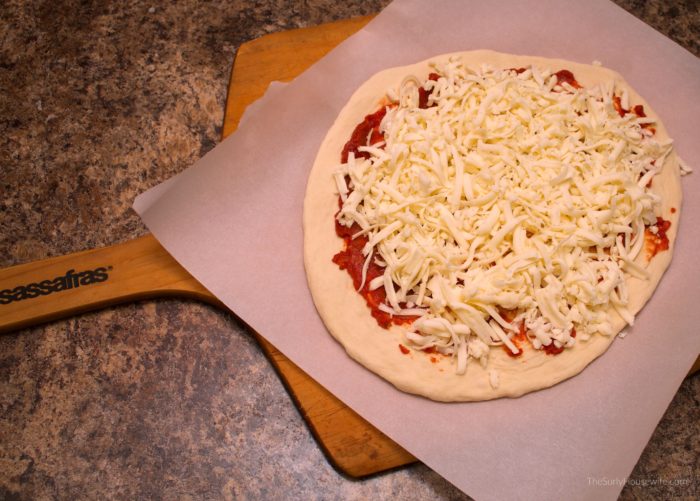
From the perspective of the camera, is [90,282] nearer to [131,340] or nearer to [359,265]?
[131,340]

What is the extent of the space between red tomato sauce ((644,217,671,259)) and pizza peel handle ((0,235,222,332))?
1192 millimetres

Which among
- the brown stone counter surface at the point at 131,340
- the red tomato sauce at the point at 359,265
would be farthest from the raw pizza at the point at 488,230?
the brown stone counter surface at the point at 131,340

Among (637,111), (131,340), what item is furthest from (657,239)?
(131,340)

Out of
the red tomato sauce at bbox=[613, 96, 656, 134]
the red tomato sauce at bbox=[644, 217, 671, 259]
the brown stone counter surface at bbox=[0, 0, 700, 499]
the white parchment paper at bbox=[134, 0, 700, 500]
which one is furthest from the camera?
the red tomato sauce at bbox=[613, 96, 656, 134]

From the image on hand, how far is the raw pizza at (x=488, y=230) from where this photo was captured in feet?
4.93

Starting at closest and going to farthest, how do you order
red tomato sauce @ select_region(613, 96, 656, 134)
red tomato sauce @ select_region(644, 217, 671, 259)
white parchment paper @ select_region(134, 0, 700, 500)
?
white parchment paper @ select_region(134, 0, 700, 500), red tomato sauce @ select_region(644, 217, 671, 259), red tomato sauce @ select_region(613, 96, 656, 134)

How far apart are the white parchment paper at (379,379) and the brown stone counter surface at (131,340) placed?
6.1 inches

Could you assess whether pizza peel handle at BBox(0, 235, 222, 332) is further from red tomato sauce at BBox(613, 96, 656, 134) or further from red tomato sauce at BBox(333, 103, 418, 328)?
red tomato sauce at BBox(613, 96, 656, 134)

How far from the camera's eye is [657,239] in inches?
65.4

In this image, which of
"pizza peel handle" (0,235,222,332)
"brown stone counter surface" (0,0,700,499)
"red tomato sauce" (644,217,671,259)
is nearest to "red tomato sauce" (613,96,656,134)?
"red tomato sauce" (644,217,671,259)

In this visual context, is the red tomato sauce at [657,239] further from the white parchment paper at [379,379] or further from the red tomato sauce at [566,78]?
the red tomato sauce at [566,78]

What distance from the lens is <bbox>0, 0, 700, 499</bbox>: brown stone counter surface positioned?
1.54 m

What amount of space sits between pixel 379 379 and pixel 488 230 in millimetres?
472

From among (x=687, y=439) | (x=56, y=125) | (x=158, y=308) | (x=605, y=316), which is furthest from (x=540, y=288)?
(x=56, y=125)
